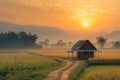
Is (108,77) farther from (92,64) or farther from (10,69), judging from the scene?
(92,64)

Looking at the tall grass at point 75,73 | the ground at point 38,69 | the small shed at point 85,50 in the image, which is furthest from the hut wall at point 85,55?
the tall grass at point 75,73

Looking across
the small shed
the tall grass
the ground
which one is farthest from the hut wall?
the tall grass

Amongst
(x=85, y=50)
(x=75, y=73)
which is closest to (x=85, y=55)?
(x=85, y=50)

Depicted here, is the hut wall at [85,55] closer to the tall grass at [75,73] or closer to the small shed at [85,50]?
the small shed at [85,50]

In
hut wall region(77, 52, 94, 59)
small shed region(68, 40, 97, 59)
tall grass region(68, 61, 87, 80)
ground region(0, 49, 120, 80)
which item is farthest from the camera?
hut wall region(77, 52, 94, 59)

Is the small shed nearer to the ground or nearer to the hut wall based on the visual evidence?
the hut wall

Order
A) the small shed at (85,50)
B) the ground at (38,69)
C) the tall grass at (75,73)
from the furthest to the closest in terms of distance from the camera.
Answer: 1. the small shed at (85,50)
2. the ground at (38,69)
3. the tall grass at (75,73)

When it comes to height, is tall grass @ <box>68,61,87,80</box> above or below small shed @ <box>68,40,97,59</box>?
below

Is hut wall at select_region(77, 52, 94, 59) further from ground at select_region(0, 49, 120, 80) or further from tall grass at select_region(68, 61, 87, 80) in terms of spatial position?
tall grass at select_region(68, 61, 87, 80)

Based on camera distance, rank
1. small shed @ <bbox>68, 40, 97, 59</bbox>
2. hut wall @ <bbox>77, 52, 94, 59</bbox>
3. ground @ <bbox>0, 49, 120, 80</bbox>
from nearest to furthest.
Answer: ground @ <bbox>0, 49, 120, 80</bbox>, small shed @ <bbox>68, 40, 97, 59</bbox>, hut wall @ <bbox>77, 52, 94, 59</bbox>

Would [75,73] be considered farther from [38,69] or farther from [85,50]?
[85,50]

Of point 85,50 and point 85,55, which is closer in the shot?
point 85,50

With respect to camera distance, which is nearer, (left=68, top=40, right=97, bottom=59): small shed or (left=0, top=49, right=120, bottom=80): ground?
(left=0, top=49, right=120, bottom=80): ground

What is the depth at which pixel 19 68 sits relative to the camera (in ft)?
152
